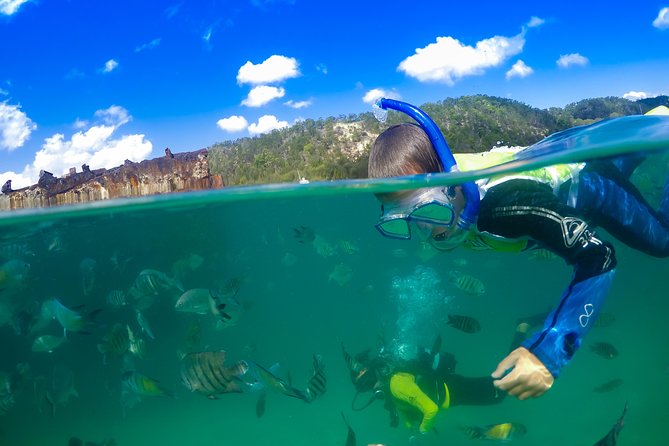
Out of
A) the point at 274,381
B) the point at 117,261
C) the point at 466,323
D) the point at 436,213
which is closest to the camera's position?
the point at 436,213

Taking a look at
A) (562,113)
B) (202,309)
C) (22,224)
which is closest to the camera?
(202,309)

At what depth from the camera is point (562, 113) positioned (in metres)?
15.8

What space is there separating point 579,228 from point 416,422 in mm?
6092

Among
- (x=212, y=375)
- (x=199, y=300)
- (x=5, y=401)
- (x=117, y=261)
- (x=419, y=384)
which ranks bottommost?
(x=419, y=384)

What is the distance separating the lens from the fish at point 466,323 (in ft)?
23.6

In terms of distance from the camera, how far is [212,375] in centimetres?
618

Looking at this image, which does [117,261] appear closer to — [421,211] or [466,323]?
[466,323]

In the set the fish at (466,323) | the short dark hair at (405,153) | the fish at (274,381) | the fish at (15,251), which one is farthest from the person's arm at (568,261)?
the fish at (15,251)

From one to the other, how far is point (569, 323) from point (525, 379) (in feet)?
1.78

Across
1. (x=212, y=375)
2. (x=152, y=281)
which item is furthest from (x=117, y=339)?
(x=212, y=375)

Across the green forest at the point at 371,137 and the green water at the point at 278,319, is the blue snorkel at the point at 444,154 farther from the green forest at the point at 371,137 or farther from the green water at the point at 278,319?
the green forest at the point at 371,137

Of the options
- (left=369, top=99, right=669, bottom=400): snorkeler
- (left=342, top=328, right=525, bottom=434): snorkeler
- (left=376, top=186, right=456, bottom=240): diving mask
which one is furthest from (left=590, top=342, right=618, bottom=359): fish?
(left=376, top=186, right=456, bottom=240): diving mask

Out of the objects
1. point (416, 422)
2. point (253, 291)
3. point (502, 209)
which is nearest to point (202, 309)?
point (416, 422)

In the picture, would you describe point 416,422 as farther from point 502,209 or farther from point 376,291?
point 376,291
